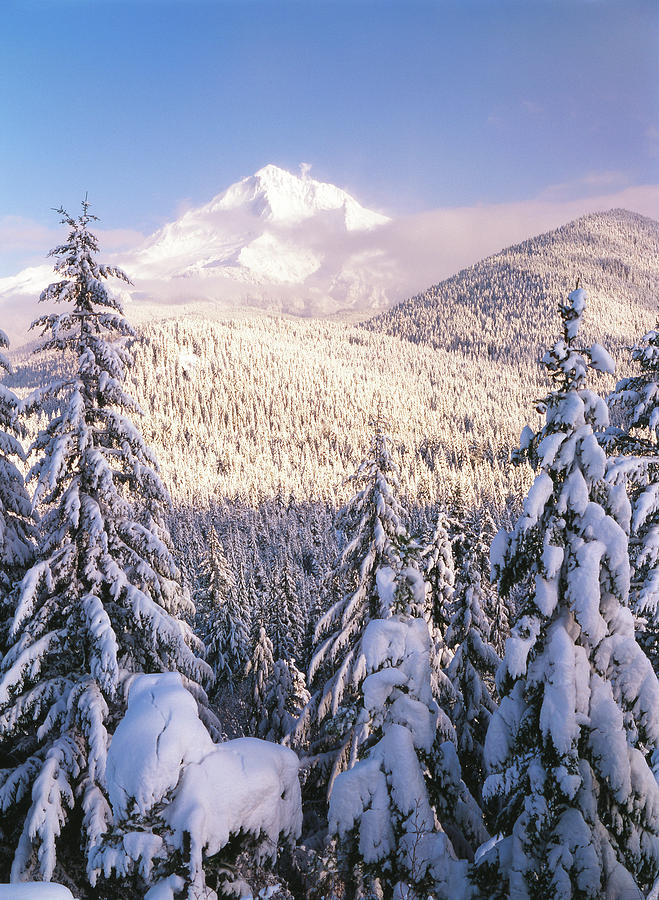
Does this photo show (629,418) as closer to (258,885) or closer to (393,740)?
Result: (393,740)

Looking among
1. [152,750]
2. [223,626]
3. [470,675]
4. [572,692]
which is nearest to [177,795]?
[152,750]

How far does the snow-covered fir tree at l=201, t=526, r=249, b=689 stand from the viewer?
146 feet

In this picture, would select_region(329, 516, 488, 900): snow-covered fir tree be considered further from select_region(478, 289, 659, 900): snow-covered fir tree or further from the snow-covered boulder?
the snow-covered boulder

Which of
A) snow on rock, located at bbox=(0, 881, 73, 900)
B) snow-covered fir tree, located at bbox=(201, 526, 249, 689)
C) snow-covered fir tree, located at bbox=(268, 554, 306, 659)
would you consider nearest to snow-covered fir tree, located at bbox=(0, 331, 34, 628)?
snow on rock, located at bbox=(0, 881, 73, 900)

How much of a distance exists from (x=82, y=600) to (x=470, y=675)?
9763mm

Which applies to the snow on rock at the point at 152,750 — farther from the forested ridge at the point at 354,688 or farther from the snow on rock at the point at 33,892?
the snow on rock at the point at 33,892

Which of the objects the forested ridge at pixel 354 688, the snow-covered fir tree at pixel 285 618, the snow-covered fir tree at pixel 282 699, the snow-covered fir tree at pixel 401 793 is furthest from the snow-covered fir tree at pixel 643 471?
the snow-covered fir tree at pixel 285 618

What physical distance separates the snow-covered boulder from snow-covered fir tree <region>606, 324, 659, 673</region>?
282 inches

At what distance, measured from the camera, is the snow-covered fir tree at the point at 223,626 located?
44.5m

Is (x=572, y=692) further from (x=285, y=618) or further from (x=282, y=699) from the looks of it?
(x=285, y=618)

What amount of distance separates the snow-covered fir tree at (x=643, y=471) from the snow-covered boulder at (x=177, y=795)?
717cm

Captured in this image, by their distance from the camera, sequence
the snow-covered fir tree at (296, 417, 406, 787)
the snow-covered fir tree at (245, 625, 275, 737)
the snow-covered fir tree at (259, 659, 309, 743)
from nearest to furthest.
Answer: the snow-covered fir tree at (296, 417, 406, 787)
the snow-covered fir tree at (259, 659, 309, 743)
the snow-covered fir tree at (245, 625, 275, 737)

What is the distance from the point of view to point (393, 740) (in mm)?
7641

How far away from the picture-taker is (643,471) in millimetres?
9719
